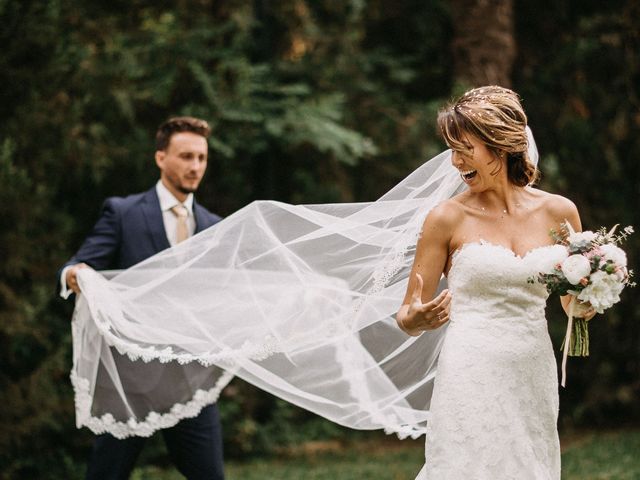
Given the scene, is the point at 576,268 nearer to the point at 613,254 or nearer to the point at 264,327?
the point at 613,254

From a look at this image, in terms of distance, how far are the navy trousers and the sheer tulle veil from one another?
0.08m

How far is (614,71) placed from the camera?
950 cm

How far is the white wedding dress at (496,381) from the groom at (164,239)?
1.64 meters

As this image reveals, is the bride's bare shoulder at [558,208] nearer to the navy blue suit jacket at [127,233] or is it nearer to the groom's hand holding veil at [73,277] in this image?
the navy blue suit jacket at [127,233]

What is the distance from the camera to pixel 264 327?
15.4 feet

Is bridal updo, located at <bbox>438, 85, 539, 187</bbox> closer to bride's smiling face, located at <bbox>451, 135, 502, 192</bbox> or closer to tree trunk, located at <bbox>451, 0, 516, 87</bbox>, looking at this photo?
bride's smiling face, located at <bbox>451, 135, 502, 192</bbox>

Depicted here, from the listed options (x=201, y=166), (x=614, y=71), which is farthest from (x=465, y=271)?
(x=614, y=71)

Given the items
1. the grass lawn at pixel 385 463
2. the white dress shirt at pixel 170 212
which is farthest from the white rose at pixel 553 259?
the grass lawn at pixel 385 463

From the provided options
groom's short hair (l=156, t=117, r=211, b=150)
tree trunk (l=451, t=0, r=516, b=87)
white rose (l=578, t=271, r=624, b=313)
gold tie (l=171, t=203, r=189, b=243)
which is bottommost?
white rose (l=578, t=271, r=624, b=313)

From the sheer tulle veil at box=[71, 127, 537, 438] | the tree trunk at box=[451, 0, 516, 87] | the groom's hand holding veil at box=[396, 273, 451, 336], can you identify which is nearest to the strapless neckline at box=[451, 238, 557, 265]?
the groom's hand holding veil at box=[396, 273, 451, 336]

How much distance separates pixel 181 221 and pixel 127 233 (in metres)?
0.32

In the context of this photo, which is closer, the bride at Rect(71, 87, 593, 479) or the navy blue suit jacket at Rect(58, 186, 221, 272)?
the bride at Rect(71, 87, 593, 479)

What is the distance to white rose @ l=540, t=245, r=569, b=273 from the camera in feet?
11.2

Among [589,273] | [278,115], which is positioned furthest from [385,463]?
[589,273]
